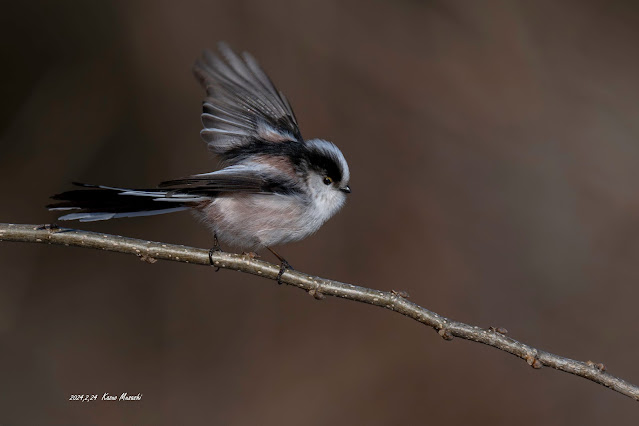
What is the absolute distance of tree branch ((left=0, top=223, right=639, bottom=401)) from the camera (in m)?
1.67

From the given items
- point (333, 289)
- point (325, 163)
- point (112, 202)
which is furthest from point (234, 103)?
point (333, 289)

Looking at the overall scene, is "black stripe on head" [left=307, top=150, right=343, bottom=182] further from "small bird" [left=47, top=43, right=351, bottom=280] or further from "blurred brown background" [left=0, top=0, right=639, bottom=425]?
"blurred brown background" [left=0, top=0, right=639, bottom=425]

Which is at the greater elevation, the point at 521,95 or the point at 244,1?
the point at 521,95

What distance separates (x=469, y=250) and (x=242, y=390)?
1767 mm

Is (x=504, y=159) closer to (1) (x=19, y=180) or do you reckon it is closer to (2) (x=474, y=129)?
(2) (x=474, y=129)

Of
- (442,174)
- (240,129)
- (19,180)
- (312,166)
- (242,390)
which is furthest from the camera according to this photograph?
(442,174)

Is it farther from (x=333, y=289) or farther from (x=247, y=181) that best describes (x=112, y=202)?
(x=333, y=289)

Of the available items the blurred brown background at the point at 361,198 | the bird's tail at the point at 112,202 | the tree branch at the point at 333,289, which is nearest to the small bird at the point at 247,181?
the bird's tail at the point at 112,202

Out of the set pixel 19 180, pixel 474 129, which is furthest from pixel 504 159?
pixel 19 180

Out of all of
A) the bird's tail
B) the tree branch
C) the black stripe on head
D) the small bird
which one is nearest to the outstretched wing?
the small bird

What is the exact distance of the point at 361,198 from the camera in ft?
12.4

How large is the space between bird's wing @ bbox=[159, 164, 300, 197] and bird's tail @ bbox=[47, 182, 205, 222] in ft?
0.20

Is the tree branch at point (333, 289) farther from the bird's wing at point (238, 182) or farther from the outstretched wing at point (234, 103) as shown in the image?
the outstretched wing at point (234, 103)

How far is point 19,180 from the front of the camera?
3.65 m
